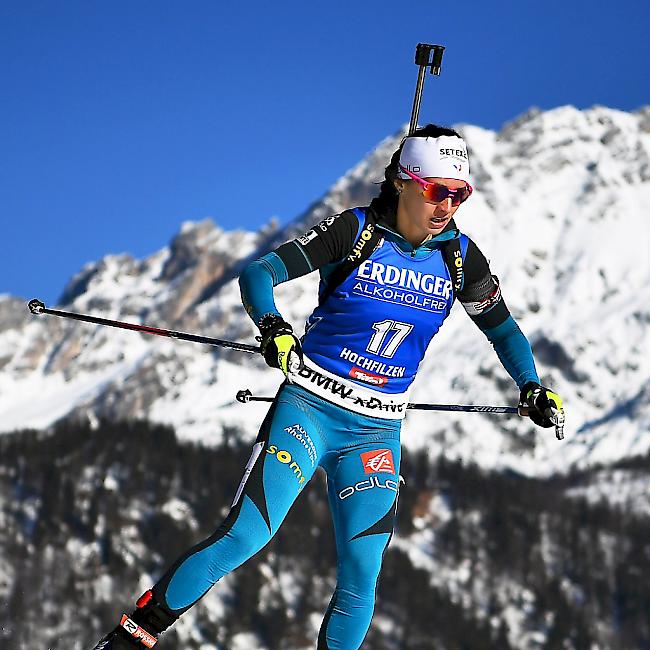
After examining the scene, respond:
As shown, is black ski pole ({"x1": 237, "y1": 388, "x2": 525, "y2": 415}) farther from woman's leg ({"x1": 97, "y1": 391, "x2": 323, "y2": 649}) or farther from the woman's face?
the woman's face

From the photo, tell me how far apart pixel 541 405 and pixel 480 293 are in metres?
0.87

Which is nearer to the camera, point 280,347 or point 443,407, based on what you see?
point 280,347

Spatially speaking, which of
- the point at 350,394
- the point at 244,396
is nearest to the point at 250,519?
the point at 350,394

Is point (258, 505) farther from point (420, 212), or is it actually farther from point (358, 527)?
point (420, 212)

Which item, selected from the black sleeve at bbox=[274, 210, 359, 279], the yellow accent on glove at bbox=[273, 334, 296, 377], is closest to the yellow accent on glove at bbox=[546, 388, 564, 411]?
the black sleeve at bbox=[274, 210, 359, 279]

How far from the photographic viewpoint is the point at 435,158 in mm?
8219

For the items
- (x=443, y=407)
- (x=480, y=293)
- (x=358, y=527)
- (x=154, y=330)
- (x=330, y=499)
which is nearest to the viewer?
(x=358, y=527)

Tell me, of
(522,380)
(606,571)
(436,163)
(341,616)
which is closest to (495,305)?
(522,380)

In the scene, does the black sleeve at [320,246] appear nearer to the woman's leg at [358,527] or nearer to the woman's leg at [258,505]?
the woman's leg at [258,505]

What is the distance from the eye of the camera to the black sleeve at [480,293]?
28.7ft

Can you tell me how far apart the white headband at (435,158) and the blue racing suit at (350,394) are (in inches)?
15.4

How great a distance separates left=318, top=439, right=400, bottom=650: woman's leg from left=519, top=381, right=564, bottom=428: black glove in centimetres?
99

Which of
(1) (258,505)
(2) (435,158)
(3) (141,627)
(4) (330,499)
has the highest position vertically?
(2) (435,158)

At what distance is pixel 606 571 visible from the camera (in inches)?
7146
